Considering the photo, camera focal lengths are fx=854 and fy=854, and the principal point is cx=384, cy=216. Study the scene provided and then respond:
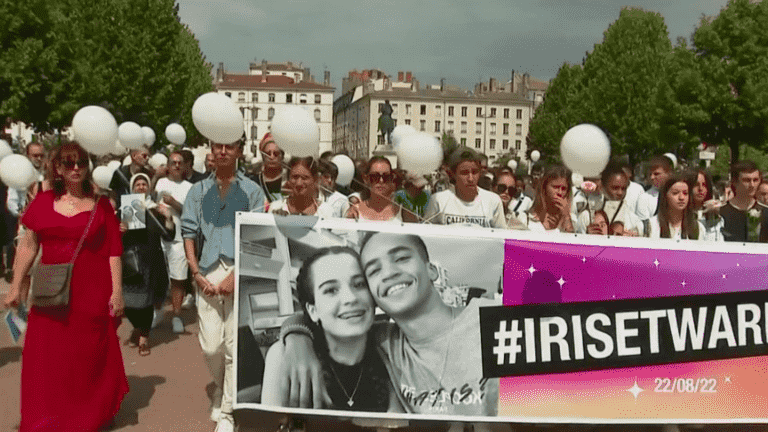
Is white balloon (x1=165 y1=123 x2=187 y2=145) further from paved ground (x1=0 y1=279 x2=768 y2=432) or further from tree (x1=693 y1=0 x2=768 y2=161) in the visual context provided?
tree (x1=693 y1=0 x2=768 y2=161)

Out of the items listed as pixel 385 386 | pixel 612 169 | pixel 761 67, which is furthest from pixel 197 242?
pixel 761 67

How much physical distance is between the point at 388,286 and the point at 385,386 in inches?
24.1

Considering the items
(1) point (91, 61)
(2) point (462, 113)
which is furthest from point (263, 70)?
(1) point (91, 61)

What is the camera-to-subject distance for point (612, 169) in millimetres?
7121

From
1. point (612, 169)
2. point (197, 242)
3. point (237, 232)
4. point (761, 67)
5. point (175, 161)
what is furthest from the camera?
point (761, 67)

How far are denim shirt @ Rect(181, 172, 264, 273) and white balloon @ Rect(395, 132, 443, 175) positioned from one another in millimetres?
1035

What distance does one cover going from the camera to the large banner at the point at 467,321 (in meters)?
5.12

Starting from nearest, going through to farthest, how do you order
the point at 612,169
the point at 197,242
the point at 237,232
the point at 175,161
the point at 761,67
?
1. the point at 237,232
2. the point at 197,242
3. the point at 612,169
4. the point at 175,161
5. the point at 761,67

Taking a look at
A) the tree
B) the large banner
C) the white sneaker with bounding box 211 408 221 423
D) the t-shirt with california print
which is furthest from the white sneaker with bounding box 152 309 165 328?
the tree

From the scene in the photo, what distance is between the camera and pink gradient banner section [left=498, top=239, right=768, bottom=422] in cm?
514

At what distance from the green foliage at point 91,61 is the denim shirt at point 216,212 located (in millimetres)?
16940

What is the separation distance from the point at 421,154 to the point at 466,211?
19.6 inches

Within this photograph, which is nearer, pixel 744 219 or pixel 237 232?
pixel 237 232

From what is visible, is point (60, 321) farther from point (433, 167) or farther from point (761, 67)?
point (761, 67)
